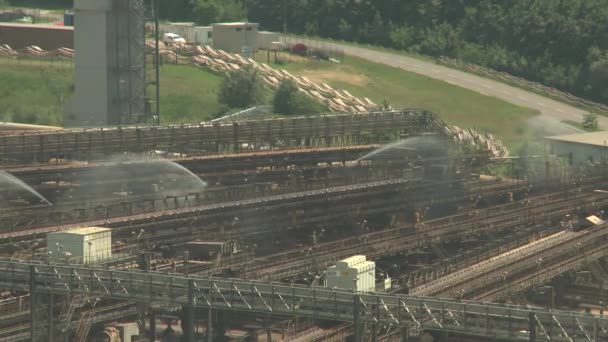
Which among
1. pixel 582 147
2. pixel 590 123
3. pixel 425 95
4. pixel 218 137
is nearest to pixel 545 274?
pixel 218 137

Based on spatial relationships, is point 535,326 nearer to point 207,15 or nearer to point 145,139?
point 145,139

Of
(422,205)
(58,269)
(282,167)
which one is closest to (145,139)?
(282,167)

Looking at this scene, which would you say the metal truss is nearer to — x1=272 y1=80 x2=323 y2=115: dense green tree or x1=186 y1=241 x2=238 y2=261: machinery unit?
x1=186 y1=241 x2=238 y2=261: machinery unit

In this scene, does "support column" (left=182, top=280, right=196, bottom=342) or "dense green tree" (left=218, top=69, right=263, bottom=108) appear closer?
"support column" (left=182, top=280, right=196, bottom=342)

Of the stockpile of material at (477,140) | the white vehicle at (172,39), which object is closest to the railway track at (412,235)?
the stockpile of material at (477,140)

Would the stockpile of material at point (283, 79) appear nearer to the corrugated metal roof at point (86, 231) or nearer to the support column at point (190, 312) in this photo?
the corrugated metal roof at point (86, 231)

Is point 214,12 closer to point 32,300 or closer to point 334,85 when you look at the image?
point 334,85

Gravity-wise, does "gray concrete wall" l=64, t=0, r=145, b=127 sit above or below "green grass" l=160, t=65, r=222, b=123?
above

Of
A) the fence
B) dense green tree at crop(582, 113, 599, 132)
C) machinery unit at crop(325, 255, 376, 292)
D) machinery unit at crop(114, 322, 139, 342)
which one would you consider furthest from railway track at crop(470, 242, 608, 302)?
the fence
